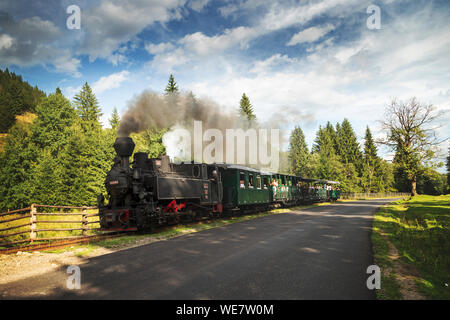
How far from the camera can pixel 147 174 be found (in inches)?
439

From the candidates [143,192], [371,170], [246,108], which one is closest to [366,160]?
[371,170]

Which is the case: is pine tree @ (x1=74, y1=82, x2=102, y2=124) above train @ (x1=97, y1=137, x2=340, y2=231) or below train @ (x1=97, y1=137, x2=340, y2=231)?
above

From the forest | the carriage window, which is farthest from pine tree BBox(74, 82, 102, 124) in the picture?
the carriage window

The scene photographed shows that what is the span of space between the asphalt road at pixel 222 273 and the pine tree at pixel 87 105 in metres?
56.5

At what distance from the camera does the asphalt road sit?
172 inches

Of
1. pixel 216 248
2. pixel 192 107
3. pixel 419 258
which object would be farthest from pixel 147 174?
pixel 192 107

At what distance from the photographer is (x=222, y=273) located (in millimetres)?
5355

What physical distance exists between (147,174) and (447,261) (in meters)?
9.91
